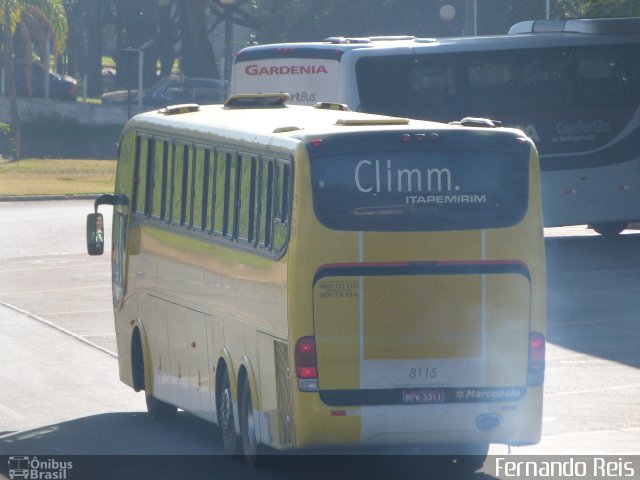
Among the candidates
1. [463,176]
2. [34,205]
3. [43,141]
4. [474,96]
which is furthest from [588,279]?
[43,141]

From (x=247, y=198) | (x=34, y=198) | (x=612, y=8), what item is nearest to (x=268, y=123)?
(x=247, y=198)

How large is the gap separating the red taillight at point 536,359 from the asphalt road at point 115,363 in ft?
5.70

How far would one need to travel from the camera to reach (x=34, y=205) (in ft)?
139

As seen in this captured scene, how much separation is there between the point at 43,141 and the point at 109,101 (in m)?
11.7

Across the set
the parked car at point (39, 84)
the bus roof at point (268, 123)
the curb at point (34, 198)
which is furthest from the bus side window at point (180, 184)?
the parked car at point (39, 84)

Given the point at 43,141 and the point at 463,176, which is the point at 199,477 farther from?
the point at 43,141

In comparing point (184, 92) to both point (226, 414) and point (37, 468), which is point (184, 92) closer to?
point (226, 414)

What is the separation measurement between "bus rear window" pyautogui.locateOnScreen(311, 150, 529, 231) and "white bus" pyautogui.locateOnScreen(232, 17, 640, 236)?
1556 cm

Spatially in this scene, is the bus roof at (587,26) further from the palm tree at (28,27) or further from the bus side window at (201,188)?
the palm tree at (28,27)

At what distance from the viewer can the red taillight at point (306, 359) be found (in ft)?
35.0

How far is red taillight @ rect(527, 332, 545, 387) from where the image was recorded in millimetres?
10922

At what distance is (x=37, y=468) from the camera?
11.9m

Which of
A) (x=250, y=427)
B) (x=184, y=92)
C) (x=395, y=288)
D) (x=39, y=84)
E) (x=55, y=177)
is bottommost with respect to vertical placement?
(x=55, y=177)

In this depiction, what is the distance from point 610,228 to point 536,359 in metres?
20.7
